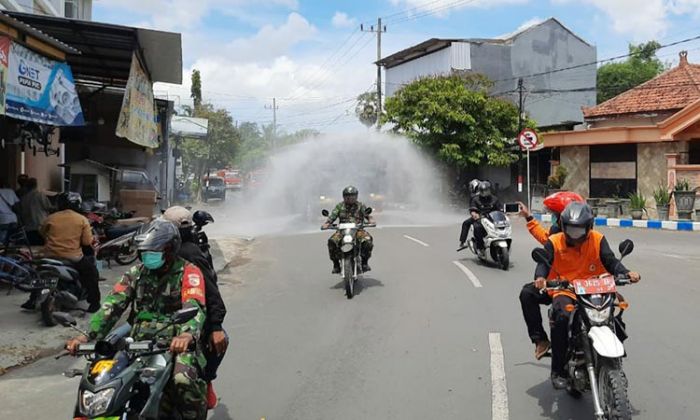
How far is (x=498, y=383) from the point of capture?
17.0 ft

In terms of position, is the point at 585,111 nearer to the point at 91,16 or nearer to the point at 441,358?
the point at 91,16

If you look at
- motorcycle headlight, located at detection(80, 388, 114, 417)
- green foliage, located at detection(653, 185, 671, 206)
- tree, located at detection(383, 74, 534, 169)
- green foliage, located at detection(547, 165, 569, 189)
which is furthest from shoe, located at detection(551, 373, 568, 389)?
tree, located at detection(383, 74, 534, 169)

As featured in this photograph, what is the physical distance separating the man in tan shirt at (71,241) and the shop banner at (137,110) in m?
2.65

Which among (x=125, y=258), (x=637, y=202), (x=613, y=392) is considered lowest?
(x=613, y=392)

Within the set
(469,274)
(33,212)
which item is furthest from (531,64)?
(33,212)

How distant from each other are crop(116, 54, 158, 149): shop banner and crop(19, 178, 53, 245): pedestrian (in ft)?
5.70

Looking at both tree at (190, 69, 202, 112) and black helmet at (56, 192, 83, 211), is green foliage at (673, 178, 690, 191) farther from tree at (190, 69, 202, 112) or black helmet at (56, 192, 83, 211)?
tree at (190, 69, 202, 112)

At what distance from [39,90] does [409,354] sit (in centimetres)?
598

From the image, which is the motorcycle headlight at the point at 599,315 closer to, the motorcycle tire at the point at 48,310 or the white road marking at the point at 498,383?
the white road marking at the point at 498,383

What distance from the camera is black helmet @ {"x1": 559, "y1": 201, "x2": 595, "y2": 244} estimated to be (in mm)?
4445

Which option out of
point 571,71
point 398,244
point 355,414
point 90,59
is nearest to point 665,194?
point 398,244

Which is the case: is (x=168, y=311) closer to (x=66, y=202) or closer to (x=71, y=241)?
(x=71, y=241)

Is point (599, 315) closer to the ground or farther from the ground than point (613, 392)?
farther from the ground

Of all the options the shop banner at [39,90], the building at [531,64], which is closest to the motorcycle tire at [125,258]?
the shop banner at [39,90]
